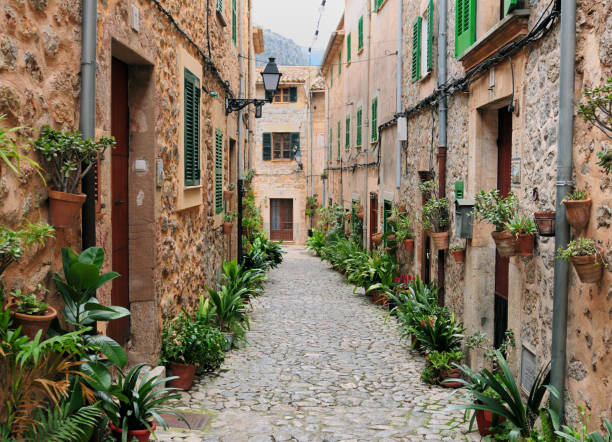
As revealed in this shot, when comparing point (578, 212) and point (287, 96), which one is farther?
point (287, 96)

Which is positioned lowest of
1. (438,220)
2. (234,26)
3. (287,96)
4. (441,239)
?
(441,239)

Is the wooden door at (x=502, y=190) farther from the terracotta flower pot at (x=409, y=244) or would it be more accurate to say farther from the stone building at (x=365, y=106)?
the stone building at (x=365, y=106)

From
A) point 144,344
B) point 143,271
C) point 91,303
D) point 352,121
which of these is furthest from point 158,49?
point 352,121

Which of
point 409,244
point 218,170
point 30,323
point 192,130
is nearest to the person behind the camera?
point 30,323

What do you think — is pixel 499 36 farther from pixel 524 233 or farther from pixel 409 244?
pixel 409 244

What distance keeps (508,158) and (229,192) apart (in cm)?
585

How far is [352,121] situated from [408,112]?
25.0 ft

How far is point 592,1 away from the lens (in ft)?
12.7

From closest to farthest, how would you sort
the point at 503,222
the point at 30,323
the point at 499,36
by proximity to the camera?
the point at 30,323 < the point at 503,222 < the point at 499,36

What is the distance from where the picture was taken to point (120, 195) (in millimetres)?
5383

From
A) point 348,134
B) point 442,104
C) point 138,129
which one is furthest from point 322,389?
point 348,134

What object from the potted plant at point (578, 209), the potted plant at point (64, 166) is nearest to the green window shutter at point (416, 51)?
the potted plant at point (578, 209)

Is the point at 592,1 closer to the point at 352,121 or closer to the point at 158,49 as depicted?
the point at 158,49

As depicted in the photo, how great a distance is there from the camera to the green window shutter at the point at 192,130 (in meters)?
7.04
